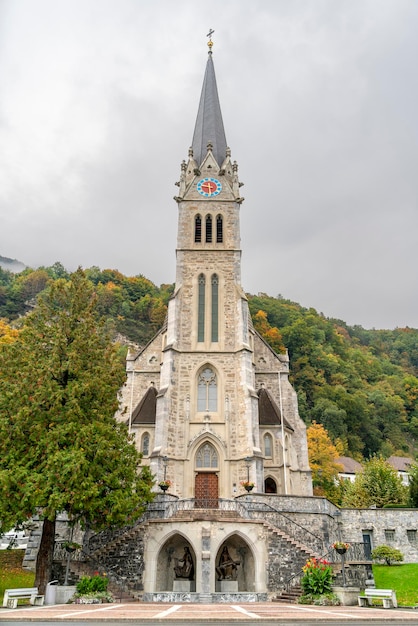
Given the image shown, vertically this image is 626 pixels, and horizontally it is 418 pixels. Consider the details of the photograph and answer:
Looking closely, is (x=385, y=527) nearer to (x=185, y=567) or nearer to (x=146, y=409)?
(x=185, y=567)

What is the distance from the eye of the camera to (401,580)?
824 inches

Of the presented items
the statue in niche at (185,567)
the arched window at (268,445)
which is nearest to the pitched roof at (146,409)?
the arched window at (268,445)

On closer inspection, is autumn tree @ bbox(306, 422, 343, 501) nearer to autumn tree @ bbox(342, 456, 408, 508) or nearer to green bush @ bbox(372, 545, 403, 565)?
autumn tree @ bbox(342, 456, 408, 508)

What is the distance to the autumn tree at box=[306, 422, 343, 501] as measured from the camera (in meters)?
50.7

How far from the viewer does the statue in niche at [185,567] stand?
22.2 metres

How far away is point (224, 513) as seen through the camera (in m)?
22.8

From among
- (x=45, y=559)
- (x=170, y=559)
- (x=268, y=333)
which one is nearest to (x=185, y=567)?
(x=170, y=559)

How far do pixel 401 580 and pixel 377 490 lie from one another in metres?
12.9

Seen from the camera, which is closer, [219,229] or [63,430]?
[63,430]

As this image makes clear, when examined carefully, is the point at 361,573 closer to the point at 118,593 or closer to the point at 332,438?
the point at 118,593

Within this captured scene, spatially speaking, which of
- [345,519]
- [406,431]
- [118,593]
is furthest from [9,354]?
[406,431]

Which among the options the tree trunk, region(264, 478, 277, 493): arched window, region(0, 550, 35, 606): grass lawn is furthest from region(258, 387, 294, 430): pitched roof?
the tree trunk

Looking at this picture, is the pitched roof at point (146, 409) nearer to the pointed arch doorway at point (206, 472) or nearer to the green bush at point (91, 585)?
the pointed arch doorway at point (206, 472)

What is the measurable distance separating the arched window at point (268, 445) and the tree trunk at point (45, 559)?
1705 cm
